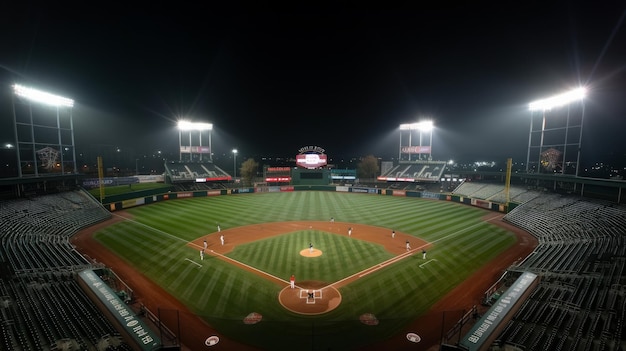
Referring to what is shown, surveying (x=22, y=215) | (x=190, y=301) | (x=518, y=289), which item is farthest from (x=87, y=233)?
(x=518, y=289)

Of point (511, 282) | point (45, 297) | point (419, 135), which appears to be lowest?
point (511, 282)

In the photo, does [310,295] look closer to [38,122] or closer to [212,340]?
[212,340]

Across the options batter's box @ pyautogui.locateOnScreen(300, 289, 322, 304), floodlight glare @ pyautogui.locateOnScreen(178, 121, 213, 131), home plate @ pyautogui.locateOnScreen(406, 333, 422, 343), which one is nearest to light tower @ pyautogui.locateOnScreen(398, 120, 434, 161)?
floodlight glare @ pyautogui.locateOnScreen(178, 121, 213, 131)

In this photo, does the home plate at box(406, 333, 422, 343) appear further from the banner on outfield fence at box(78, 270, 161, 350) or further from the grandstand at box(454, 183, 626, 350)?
the banner on outfield fence at box(78, 270, 161, 350)

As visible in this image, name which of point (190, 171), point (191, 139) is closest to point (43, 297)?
point (190, 171)

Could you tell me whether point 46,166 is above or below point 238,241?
above

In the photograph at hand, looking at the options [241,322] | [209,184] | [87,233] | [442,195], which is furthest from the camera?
[209,184]

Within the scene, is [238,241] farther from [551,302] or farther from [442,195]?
[442,195]
